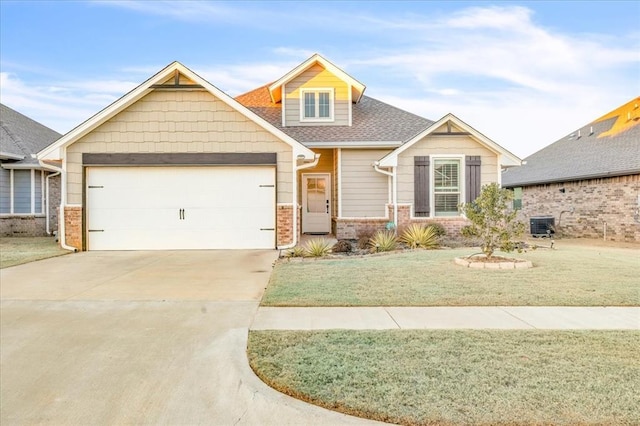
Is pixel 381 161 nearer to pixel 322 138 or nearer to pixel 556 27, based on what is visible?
pixel 322 138

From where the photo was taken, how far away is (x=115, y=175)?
41.1 ft

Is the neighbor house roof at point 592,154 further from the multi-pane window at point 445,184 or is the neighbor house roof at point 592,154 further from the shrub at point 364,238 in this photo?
the shrub at point 364,238

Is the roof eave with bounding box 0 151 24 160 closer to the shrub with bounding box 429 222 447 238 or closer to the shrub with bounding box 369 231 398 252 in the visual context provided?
the shrub with bounding box 369 231 398 252

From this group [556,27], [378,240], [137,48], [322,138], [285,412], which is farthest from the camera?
[137,48]

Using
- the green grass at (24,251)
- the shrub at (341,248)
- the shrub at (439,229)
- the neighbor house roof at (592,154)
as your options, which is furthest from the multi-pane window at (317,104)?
the neighbor house roof at (592,154)

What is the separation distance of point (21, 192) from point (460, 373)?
18934 mm

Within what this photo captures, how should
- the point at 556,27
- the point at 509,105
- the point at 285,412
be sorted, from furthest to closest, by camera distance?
1. the point at 509,105
2. the point at 556,27
3. the point at 285,412

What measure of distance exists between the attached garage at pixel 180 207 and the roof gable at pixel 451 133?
12.9 feet

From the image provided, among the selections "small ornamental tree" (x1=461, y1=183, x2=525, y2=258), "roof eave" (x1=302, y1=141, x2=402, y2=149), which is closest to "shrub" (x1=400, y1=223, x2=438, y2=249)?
"small ornamental tree" (x1=461, y1=183, x2=525, y2=258)

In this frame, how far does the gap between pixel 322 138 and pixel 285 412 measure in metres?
12.7

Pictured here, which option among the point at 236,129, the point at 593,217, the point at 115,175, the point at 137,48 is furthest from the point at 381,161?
the point at 137,48

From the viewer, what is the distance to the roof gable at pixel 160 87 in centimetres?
1192

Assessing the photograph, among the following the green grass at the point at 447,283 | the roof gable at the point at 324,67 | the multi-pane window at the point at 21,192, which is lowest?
the green grass at the point at 447,283

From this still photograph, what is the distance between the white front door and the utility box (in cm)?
835
